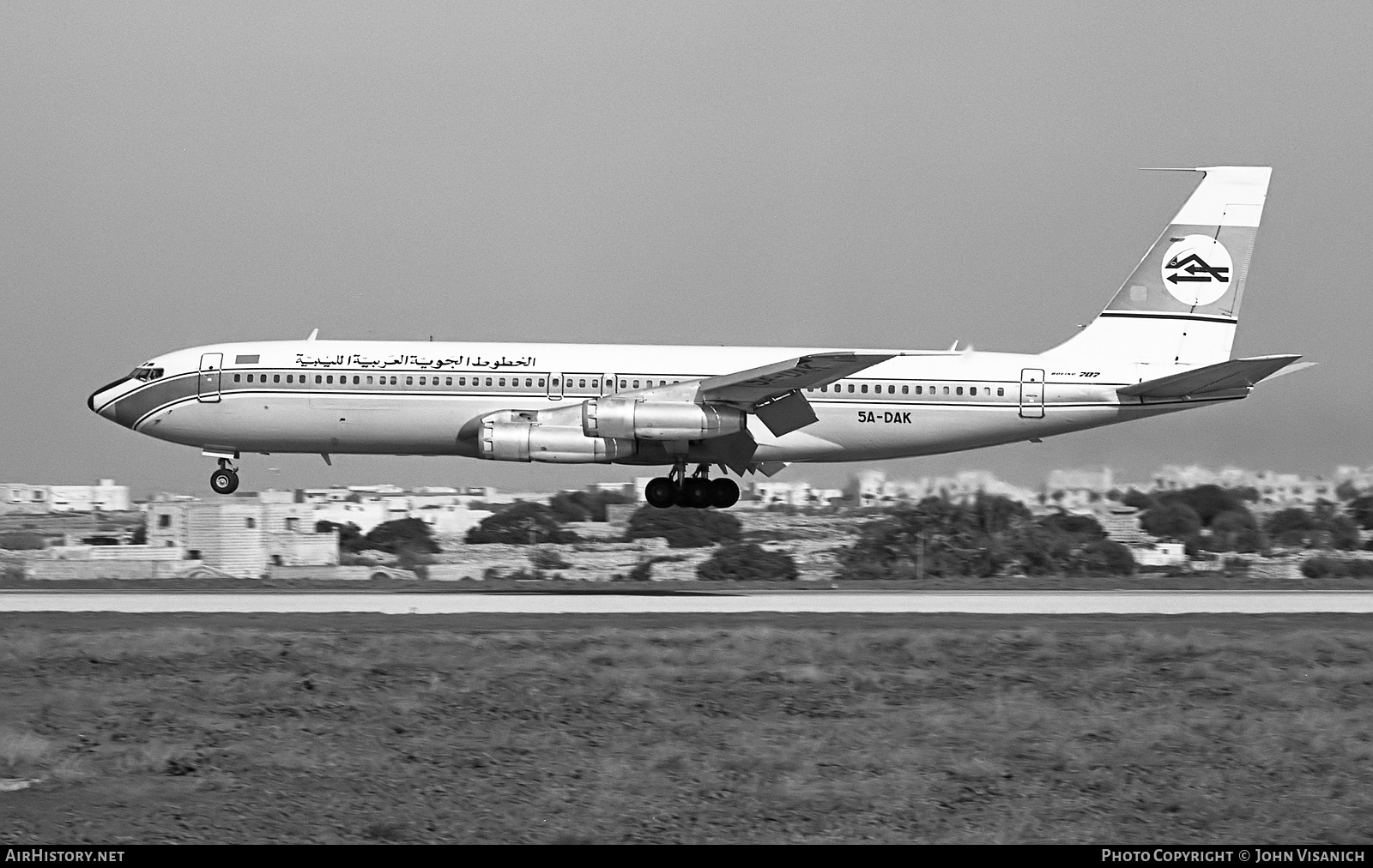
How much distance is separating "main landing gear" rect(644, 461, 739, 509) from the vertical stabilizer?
9.23 metres

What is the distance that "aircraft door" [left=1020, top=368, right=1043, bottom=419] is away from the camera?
40281 mm

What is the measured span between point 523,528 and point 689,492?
1244 inches

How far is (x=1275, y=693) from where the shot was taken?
76.4 feet

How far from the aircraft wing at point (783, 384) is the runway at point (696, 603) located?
14.2 feet

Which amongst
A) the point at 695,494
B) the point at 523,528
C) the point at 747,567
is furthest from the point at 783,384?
the point at 523,528

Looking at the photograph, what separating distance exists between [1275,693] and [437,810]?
41.4ft

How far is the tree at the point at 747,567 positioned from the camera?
55.0 m

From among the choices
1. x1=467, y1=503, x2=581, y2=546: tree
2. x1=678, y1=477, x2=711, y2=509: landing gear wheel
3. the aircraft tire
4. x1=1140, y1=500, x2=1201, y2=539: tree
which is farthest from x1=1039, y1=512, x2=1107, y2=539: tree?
the aircraft tire

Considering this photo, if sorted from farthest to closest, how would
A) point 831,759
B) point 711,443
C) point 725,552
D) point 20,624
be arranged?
point 725,552
point 711,443
point 20,624
point 831,759

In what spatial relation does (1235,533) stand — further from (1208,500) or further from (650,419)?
(650,419)

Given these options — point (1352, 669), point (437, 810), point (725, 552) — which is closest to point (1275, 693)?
point (1352, 669)

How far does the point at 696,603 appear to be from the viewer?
34562 millimetres

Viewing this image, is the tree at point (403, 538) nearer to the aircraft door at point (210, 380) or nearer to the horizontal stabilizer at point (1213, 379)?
the aircraft door at point (210, 380)

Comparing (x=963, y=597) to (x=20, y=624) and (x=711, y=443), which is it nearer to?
(x=711, y=443)
